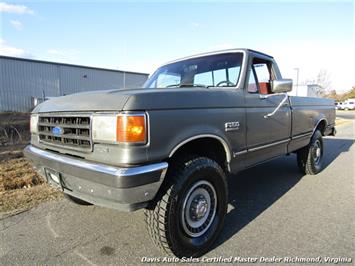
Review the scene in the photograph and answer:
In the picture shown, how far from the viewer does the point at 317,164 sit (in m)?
5.40

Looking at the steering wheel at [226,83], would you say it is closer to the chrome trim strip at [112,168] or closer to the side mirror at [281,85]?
the side mirror at [281,85]

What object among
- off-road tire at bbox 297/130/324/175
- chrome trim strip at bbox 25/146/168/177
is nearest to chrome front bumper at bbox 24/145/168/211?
chrome trim strip at bbox 25/146/168/177

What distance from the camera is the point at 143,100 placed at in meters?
2.06

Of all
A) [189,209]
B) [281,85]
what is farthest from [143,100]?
[281,85]

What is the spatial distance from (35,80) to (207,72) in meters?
19.9

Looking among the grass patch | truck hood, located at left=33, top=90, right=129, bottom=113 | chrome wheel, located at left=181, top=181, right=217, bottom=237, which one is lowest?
the grass patch

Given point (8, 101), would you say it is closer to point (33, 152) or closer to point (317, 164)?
point (33, 152)

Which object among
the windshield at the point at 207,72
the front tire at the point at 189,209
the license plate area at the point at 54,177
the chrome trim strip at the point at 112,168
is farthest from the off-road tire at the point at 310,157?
the license plate area at the point at 54,177

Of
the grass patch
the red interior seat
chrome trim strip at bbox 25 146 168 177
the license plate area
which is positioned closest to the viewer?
chrome trim strip at bbox 25 146 168 177

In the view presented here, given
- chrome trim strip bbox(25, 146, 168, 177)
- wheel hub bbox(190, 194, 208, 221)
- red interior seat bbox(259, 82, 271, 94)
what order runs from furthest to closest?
red interior seat bbox(259, 82, 271, 94) < wheel hub bbox(190, 194, 208, 221) < chrome trim strip bbox(25, 146, 168, 177)

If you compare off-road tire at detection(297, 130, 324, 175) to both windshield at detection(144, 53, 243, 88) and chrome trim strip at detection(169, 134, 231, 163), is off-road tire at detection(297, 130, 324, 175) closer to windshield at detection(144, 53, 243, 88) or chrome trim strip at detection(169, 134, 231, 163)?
windshield at detection(144, 53, 243, 88)

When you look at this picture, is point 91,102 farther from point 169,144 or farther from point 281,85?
point 281,85

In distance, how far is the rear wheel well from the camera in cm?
256

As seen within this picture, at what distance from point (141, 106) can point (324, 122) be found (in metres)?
4.96
